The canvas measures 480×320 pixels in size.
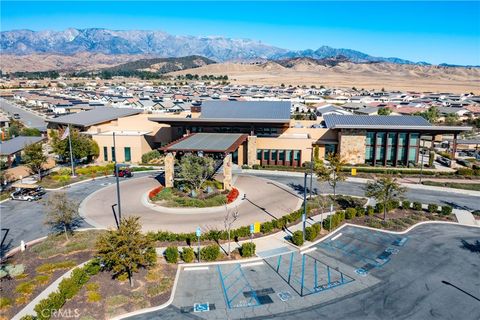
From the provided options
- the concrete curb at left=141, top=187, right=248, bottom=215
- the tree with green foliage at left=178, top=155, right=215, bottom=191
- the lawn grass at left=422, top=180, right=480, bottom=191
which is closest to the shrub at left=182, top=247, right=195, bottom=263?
the concrete curb at left=141, top=187, right=248, bottom=215

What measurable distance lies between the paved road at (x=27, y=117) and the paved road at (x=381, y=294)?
8745 centimetres

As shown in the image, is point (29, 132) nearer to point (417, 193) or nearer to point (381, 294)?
point (417, 193)

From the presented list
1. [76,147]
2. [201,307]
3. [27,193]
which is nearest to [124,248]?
[201,307]

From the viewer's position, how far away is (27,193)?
44.5 meters

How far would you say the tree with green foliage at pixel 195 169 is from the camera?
43022 millimetres

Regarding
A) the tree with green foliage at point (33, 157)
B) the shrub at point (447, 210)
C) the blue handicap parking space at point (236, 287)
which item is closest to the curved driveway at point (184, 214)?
the blue handicap parking space at point (236, 287)

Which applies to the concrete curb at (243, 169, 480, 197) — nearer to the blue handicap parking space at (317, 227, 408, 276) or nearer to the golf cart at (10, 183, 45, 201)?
the blue handicap parking space at (317, 227, 408, 276)

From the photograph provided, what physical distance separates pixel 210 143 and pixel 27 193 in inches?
949

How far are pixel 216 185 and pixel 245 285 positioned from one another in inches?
909

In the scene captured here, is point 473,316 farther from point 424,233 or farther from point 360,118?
point 360,118

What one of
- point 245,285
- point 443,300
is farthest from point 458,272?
point 245,285

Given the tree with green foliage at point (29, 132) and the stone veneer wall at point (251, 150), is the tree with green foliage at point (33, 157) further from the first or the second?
the tree with green foliage at point (29, 132)

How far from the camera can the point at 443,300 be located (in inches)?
938

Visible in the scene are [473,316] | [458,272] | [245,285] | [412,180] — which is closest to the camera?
[473,316]
